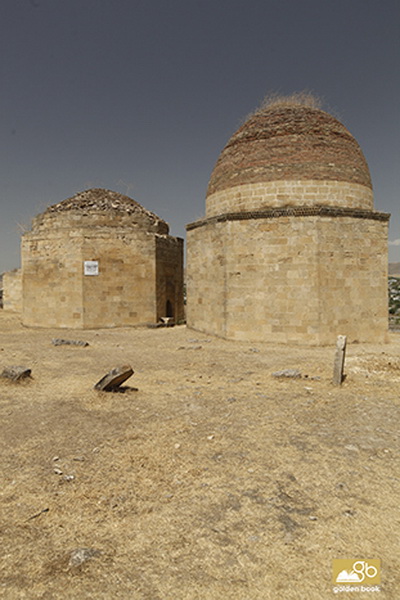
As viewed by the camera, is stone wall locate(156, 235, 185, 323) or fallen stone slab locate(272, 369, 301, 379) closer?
fallen stone slab locate(272, 369, 301, 379)

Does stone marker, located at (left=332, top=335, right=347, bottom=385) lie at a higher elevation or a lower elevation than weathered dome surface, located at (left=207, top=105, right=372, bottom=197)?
lower

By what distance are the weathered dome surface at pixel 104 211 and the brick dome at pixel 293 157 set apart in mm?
3883

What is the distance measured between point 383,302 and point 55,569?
37.6 feet

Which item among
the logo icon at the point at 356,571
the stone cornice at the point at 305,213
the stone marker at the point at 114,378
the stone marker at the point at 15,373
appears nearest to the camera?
the logo icon at the point at 356,571

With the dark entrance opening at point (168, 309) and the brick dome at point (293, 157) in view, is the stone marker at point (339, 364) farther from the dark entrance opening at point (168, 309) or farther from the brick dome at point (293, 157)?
the dark entrance opening at point (168, 309)

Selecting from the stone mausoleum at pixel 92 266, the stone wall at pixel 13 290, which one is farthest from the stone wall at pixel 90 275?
the stone wall at pixel 13 290

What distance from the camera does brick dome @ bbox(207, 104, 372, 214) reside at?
11156mm

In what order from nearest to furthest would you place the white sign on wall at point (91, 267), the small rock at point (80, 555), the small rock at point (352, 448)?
the small rock at point (80, 555) < the small rock at point (352, 448) < the white sign on wall at point (91, 267)

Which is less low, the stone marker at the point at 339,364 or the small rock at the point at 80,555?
the stone marker at the point at 339,364

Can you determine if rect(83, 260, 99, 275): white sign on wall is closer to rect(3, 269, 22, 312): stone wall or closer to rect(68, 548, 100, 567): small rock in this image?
rect(3, 269, 22, 312): stone wall

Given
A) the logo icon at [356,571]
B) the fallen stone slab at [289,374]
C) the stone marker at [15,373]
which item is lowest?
the logo icon at [356,571]

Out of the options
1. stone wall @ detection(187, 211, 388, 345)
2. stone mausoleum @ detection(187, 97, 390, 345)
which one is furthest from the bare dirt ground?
stone mausoleum @ detection(187, 97, 390, 345)

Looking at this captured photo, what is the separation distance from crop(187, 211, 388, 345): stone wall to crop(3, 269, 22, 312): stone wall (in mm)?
15079

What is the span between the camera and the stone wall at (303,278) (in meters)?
10.5
